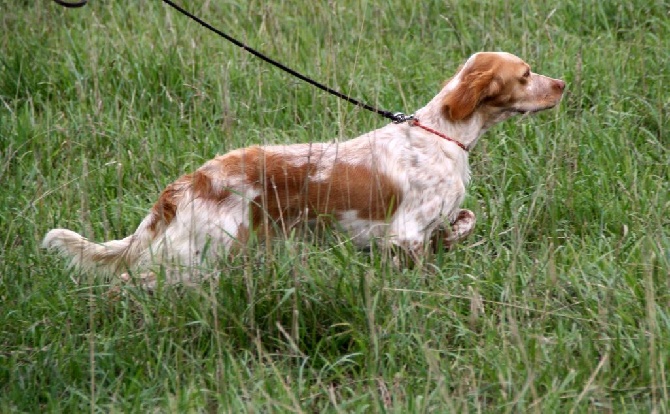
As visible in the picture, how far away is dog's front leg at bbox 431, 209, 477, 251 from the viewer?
15.1 feet

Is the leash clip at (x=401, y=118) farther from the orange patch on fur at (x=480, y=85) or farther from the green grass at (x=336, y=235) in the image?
the green grass at (x=336, y=235)

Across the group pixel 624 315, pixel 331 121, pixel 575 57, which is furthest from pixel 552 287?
pixel 575 57

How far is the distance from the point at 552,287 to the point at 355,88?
7.66 feet

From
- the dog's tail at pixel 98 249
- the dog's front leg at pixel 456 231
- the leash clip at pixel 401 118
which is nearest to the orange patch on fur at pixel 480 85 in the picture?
the leash clip at pixel 401 118

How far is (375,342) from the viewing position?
142 inches

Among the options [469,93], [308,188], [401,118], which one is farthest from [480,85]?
[308,188]

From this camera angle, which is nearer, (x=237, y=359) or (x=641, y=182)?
(x=237, y=359)

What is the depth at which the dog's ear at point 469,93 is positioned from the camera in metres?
4.63

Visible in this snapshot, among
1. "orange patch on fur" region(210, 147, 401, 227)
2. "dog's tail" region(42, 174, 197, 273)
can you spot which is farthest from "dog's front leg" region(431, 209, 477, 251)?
"dog's tail" region(42, 174, 197, 273)

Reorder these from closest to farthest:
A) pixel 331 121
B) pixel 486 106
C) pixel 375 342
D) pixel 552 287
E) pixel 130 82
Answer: pixel 375 342 < pixel 552 287 < pixel 486 106 < pixel 331 121 < pixel 130 82

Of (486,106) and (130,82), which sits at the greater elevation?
(486,106)

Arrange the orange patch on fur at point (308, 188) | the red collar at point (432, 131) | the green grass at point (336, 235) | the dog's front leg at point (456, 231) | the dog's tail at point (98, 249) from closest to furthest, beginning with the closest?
1. the green grass at point (336, 235)
2. the dog's tail at point (98, 249)
3. the orange patch on fur at point (308, 188)
4. the dog's front leg at point (456, 231)
5. the red collar at point (432, 131)

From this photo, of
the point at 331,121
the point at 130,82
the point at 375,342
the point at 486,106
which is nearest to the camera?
the point at 375,342

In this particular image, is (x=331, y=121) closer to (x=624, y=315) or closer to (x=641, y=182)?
(x=641, y=182)
